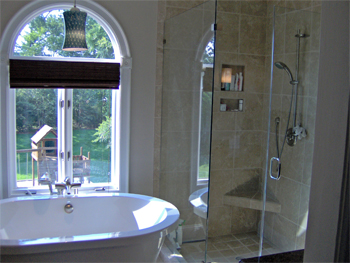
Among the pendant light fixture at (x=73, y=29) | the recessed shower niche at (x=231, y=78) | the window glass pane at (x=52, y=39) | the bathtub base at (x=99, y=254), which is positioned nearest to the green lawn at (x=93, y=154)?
the window glass pane at (x=52, y=39)

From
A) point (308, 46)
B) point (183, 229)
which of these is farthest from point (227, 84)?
point (183, 229)

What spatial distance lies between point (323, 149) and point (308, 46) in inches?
90.7

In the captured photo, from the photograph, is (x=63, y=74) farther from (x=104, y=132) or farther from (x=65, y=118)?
(x=104, y=132)

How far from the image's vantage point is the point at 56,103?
10.3 feet

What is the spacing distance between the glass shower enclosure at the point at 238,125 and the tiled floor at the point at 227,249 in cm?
1

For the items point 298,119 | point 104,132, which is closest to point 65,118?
point 104,132

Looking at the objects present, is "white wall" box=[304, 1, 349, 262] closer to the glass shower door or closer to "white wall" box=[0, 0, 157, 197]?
the glass shower door

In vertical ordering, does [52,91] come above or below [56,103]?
above

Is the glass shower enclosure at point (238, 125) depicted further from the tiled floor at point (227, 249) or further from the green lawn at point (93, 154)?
the green lawn at point (93, 154)

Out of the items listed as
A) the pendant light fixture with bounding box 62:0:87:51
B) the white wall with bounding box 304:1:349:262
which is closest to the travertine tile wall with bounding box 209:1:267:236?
the pendant light fixture with bounding box 62:0:87:51

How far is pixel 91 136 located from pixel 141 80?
2.53ft

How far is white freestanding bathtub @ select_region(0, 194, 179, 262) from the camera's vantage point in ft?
6.70

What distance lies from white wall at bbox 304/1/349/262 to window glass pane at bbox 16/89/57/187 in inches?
114

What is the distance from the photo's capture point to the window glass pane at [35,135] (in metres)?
3.05
